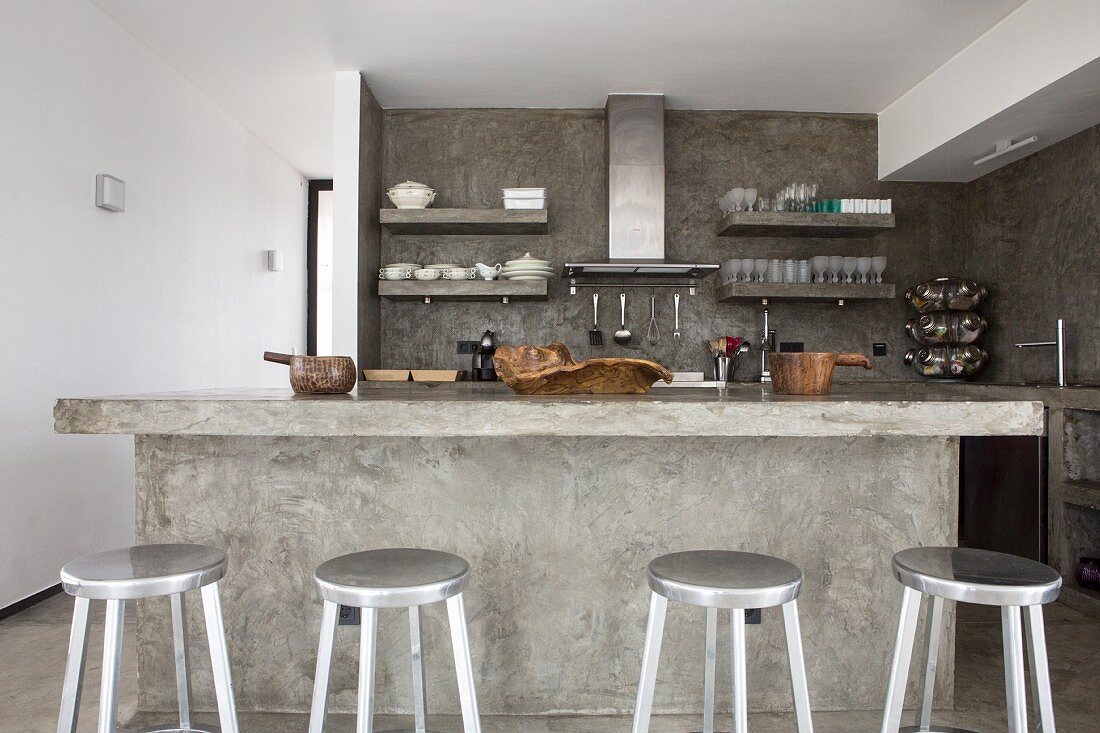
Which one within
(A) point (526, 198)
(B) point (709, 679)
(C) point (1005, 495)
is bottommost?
(B) point (709, 679)

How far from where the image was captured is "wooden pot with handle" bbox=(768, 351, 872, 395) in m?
2.12

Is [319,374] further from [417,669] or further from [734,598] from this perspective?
[734,598]

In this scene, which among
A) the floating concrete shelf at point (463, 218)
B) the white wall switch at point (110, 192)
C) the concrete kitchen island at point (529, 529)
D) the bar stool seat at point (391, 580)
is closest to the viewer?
the bar stool seat at point (391, 580)

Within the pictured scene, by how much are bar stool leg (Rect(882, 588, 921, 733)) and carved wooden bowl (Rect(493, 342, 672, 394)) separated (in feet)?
2.64

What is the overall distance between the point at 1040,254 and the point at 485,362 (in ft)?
11.3

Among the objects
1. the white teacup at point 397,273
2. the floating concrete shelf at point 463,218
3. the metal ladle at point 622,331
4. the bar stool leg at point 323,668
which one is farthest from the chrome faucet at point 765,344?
the bar stool leg at point 323,668

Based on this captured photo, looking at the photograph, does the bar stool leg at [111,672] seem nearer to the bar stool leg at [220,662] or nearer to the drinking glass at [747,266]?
the bar stool leg at [220,662]

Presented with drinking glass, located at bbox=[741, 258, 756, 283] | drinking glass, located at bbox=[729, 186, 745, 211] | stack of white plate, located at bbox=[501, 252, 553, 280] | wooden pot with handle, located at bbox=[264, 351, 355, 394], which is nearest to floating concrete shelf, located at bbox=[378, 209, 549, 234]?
stack of white plate, located at bbox=[501, 252, 553, 280]

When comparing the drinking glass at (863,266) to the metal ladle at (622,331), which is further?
the metal ladle at (622,331)

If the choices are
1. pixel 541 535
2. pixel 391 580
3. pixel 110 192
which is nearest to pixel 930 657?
pixel 541 535

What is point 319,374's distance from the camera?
215 centimetres

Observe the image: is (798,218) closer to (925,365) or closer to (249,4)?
(925,365)

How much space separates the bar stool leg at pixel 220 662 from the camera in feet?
5.21

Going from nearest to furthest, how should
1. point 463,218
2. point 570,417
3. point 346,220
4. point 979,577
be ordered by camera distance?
point 979,577
point 570,417
point 346,220
point 463,218
